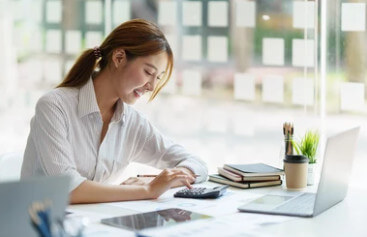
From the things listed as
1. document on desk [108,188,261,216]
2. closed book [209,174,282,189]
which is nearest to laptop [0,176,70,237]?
document on desk [108,188,261,216]

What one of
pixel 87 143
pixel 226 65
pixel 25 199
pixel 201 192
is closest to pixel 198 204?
pixel 201 192

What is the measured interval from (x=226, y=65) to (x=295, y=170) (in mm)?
1699

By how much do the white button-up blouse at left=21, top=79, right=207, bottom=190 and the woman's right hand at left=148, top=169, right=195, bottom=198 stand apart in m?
0.22

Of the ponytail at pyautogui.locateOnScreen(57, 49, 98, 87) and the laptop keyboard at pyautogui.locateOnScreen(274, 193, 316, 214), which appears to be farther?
the ponytail at pyautogui.locateOnScreen(57, 49, 98, 87)

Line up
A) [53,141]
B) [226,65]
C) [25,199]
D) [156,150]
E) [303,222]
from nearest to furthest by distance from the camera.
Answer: [25,199] → [303,222] → [53,141] → [156,150] → [226,65]

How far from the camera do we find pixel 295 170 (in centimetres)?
266

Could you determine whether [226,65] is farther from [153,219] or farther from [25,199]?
[25,199]

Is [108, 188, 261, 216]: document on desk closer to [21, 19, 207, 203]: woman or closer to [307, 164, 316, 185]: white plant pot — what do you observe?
[21, 19, 207, 203]: woman

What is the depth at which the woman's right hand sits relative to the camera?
2465 millimetres

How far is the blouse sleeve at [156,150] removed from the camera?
2928 mm

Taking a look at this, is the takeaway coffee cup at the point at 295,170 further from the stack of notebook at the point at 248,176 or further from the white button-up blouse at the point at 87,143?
the white button-up blouse at the point at 87,143

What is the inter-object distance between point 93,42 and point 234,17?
1.11 m

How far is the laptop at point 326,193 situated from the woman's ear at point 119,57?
750mm

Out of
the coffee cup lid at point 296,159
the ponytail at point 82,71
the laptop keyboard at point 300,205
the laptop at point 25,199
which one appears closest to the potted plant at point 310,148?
the coffee cup lid at point 296,159
